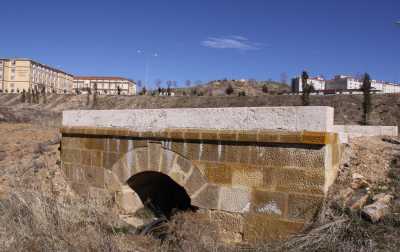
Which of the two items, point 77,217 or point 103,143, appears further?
point 103,143

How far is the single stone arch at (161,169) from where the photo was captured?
207 inches

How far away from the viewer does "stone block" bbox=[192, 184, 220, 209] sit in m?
5.07

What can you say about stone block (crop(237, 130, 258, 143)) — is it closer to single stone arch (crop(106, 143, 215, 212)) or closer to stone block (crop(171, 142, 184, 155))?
single stone arch (crop(106, 143, 215, 212))

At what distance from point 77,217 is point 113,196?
1670mm

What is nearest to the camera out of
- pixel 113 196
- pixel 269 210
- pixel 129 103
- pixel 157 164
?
pixel 269 210

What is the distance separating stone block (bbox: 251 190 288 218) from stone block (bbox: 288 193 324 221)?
7 cm

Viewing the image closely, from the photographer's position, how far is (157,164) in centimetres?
567

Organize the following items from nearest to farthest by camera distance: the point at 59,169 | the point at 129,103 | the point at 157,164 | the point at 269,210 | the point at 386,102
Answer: the point at 269,210 → the point at 157,164 → the point at 59,169 → the point at 386,102 → the point at 129,103

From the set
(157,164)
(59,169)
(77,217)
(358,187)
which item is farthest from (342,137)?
(59,169)

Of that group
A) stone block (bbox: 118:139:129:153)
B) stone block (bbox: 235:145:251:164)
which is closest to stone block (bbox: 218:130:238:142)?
stone block (bbox: 235:145:251:164)

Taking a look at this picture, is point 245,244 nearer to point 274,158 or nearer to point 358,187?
point 274,158

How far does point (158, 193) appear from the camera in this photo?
23.1 ft

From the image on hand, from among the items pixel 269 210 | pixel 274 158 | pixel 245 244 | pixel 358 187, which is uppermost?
pixel 274 158

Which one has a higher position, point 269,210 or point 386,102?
point 386,102
